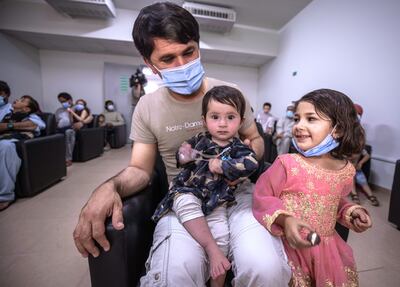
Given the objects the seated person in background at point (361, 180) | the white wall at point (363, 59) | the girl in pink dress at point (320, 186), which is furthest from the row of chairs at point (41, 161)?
the white wall at point (363, 59)

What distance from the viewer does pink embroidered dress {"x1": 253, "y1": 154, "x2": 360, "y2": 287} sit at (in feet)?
2.11

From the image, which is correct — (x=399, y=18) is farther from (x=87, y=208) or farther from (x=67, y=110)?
(x=67, y=110)

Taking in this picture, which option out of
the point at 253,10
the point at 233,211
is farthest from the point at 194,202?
the point at 253,10

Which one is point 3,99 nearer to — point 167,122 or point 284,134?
point 167,122

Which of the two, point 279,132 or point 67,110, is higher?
point 67,110

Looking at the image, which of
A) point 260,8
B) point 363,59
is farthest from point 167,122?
point 260,8

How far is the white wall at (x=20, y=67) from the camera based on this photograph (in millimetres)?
4242

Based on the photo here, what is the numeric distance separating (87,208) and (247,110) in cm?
80

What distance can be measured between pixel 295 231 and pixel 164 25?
2.84 feet

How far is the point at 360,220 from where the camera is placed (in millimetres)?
676

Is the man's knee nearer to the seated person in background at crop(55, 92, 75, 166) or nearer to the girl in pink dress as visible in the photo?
the girl in pink dress

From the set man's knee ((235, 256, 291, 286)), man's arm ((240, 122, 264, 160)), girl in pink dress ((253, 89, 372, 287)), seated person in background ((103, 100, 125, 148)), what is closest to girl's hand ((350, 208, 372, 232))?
girl in pink dress ((253, 89, 372, 287))

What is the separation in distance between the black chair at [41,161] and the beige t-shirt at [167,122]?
5.75ft

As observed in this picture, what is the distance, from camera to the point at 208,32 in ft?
15.0
